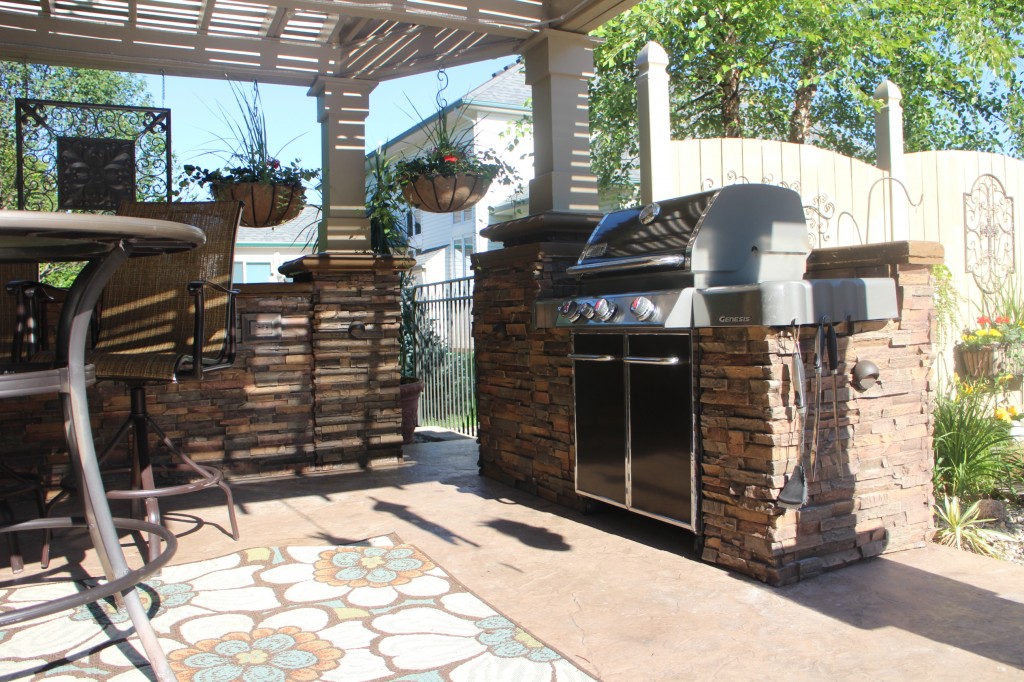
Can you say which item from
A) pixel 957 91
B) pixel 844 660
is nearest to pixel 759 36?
pixel 957 91

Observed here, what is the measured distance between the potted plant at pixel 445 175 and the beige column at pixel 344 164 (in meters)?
0.41

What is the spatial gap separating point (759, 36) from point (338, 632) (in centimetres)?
869

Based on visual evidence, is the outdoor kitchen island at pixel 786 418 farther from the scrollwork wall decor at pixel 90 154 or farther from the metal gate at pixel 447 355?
the metal gate at pixel 447 355

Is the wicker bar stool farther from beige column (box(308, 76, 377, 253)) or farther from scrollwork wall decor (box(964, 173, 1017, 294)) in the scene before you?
scrollwork wall decor (box(964, 173, 1017, 294))

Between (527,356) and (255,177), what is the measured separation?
2.06 meters

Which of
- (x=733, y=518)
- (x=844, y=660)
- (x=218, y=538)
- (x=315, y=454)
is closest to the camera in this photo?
(x=844, y=660)

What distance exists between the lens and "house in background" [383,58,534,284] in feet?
39.9

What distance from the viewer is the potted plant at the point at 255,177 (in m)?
4.58

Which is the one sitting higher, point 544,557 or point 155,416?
point 155,416

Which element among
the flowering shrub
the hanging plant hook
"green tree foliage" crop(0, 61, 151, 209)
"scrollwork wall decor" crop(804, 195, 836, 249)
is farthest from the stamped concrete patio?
"green tree foliage" crop(0, 61, 151, 209)

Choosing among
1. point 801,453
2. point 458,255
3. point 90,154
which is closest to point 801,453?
point 801,453

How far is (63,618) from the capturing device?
2400 millimetres

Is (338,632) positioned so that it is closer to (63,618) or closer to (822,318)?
(63,618)

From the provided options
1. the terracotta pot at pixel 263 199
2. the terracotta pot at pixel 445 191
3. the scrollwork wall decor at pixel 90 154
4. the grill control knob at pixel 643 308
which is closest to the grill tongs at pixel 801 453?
the grill control knob at pixel 643 308
